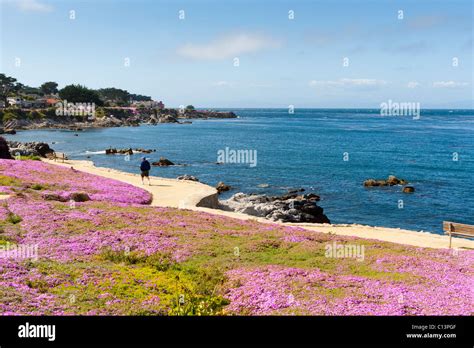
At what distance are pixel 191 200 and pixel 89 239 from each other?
1353 cm

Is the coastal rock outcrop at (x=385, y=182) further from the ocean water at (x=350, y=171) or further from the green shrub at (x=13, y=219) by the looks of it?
the green shrub at (x=13, y=219)

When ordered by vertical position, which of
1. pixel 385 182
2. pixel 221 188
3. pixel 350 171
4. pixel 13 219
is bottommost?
pixel 221 188

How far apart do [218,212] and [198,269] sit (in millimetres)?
13221

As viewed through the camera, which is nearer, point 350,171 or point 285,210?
point 285,210

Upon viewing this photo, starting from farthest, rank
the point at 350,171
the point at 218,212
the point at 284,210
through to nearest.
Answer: the point at 350,171 < the point at 284,210 < the point at 218,212

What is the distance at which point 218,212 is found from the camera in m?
28.4

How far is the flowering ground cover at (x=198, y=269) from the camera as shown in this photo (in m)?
11.8

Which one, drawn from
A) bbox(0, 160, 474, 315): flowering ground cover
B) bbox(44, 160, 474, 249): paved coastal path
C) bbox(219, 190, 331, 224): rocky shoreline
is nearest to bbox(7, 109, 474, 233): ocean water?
bbox(219, 190, 331, 224): rocky shoreline

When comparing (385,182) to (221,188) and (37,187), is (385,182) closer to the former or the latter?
(221,188)

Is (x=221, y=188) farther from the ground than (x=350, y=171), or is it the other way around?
(x=350, y=171)

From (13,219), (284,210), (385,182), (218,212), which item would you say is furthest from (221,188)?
(13,219)

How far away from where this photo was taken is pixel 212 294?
1298cm

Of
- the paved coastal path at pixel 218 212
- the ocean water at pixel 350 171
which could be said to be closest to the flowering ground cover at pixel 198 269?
the paved coastal path at pixel 218 212
